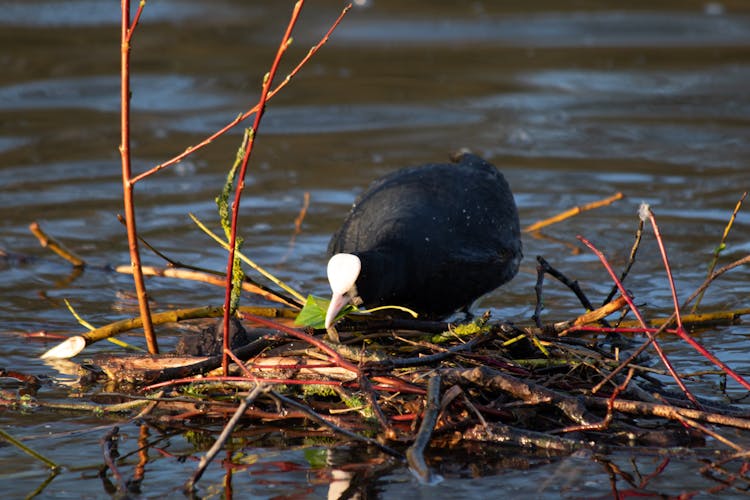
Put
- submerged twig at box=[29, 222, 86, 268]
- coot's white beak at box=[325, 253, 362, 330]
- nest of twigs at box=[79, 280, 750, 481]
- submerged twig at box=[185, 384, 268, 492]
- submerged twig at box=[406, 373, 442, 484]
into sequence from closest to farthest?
1. submerged twig at box=[185, 384, 268, 492]
2. submerged twig at box=[406, 373, 442, 484]
3. nest of twigs at box=[79, 280, 750, 481]
4. coot's white beak at box=[325, 253, 362, 330]
5. submerged twig at box=[29, 222, 86, 268]

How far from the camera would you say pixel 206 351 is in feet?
11.0

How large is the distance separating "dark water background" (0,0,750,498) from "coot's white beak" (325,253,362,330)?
0.45 meters

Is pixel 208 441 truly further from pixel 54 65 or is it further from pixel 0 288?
pixel 54 65

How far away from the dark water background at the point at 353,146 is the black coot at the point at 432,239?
0.97ft

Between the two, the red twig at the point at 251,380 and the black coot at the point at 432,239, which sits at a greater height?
the black coot at the point at 432,239

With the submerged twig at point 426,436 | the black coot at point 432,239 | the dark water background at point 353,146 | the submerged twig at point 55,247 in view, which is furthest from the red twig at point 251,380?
the submerged twig at point 55,247

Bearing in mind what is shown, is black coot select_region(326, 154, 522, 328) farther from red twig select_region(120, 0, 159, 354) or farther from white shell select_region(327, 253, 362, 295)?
red twig select_region(120, 0, 159, 354)

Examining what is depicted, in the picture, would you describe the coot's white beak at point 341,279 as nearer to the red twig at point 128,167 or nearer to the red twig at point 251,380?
the red twig at point 251,380

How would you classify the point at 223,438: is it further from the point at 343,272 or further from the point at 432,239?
the point at 432,239

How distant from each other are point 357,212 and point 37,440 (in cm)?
161

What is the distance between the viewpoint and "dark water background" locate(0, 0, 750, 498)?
9.85 feet

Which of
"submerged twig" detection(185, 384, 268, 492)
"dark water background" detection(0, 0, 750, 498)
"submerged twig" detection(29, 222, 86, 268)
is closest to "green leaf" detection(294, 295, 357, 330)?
"dark water background" detection(0, 0, 750, 498)

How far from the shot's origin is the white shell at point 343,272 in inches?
125

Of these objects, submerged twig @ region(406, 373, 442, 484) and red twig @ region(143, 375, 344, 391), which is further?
red twig @ region(143, 375, 344, 391)
